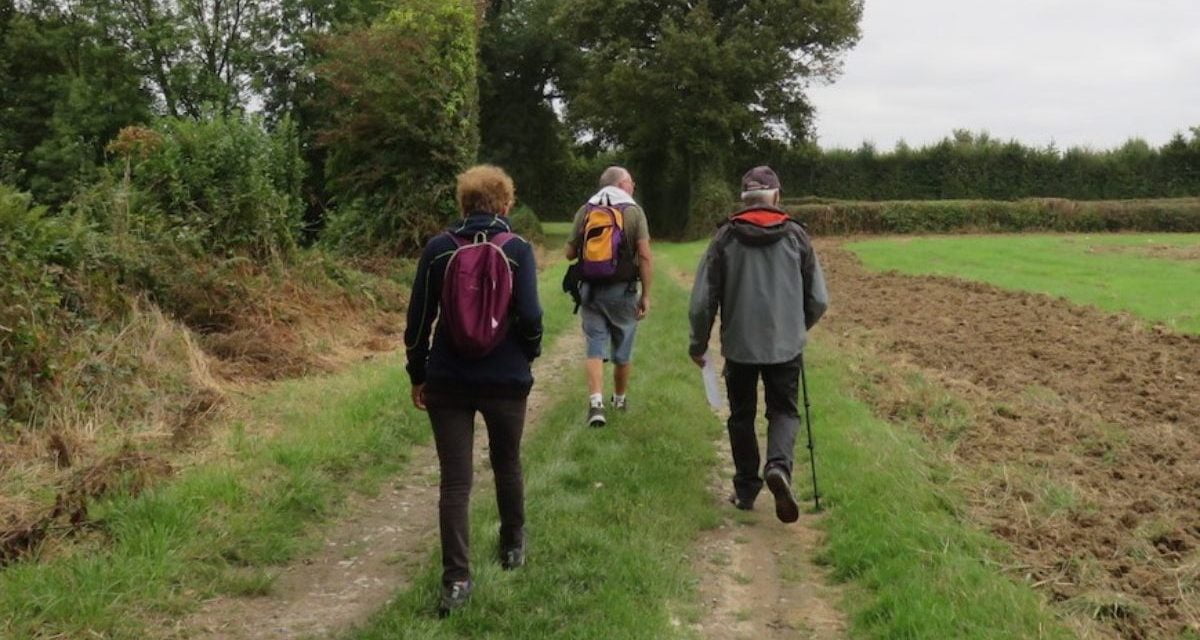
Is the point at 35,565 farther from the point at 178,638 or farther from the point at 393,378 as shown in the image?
the point at 393,378

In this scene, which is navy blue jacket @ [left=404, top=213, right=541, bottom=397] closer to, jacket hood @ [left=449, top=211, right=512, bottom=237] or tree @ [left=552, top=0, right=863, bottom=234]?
jacket hood @ [left=449, top=211, right=512, bottom=237]

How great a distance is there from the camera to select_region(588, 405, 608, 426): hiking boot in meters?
7.55

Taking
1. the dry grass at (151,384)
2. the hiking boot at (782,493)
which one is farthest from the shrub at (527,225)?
the hiking boot at (782,493)

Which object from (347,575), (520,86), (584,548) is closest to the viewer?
(347,575)

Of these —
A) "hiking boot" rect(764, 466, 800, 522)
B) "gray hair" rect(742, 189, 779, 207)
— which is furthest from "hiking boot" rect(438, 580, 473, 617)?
"gray hair" rect(742, 189, 779, 207)

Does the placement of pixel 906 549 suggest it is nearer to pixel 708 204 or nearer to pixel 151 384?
pixel 151 384

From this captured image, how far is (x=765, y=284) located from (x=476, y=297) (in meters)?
2.15

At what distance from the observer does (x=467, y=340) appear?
4.14 m

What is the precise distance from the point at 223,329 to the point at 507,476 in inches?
263

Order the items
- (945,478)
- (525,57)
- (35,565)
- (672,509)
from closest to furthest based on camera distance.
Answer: (35,565), (672,509), (945,478), (525,57)

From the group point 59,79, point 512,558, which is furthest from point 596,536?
point 59,79

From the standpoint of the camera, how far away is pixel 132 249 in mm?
9453

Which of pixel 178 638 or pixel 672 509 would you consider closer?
pixel 178 638

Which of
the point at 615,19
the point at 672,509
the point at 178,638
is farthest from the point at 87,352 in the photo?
the point at 615,19
